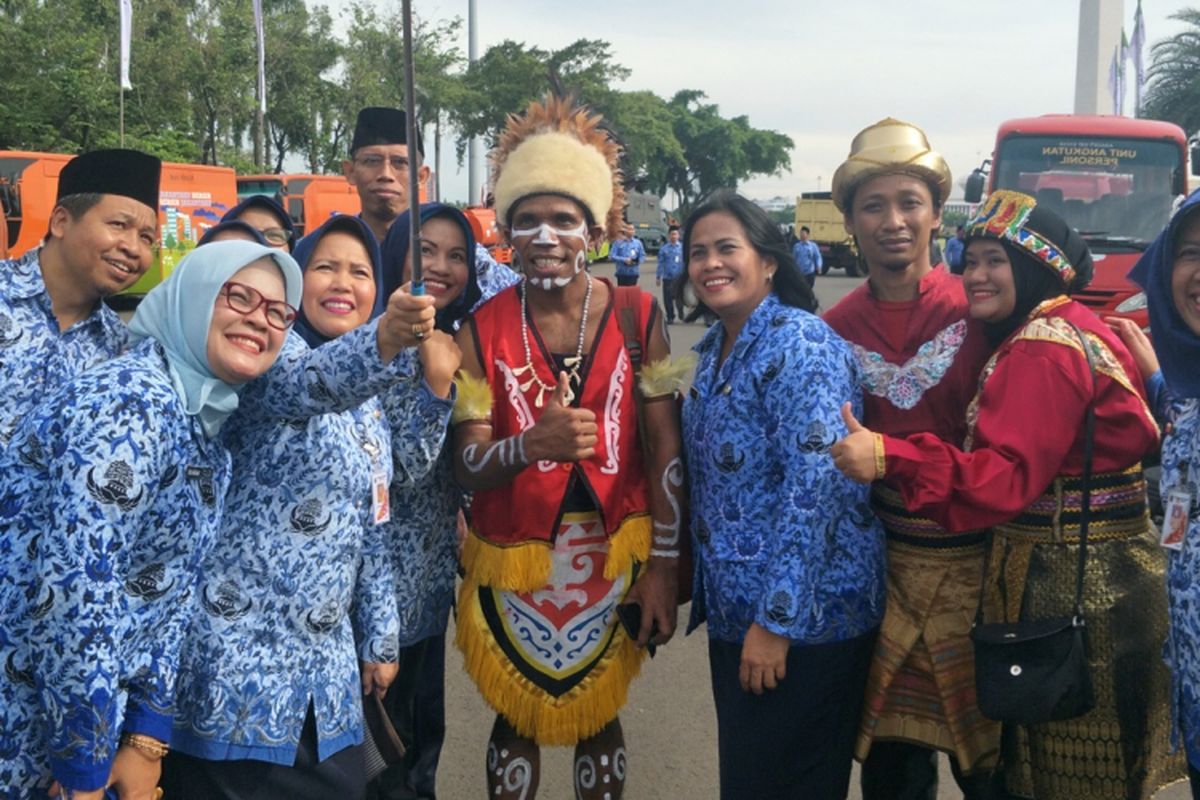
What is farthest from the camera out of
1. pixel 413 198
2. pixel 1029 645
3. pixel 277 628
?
pixel 1029 645

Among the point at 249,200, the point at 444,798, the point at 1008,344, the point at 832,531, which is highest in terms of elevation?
the point at 249,200

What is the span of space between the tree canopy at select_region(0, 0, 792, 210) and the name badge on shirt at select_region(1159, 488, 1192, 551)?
56.2ft

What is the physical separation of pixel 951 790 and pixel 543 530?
180 centimetres

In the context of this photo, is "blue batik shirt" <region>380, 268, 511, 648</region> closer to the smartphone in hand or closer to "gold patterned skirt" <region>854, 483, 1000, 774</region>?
the smartphone in hand

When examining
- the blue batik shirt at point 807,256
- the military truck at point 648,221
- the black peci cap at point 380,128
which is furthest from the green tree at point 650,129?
the black peci cap at point 380,128

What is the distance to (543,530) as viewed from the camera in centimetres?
280

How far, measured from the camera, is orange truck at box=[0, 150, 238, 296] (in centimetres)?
1627

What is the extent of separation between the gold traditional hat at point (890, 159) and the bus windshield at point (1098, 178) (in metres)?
7.26

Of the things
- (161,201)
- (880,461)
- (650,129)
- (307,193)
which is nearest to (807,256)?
(307,193)

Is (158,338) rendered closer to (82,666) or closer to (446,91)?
(82,666)

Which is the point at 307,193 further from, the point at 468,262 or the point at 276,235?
the point at 468,262

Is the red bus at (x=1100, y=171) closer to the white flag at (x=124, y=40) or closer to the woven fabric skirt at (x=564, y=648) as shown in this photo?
the woven fabric skirt at (x=564, y=648)

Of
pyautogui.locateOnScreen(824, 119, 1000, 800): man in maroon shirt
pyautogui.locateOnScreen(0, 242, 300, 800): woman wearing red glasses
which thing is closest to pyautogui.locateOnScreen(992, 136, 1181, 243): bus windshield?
pyautogui.locateOnScreen(824, 119, 1000, 800): man in maroon shirt

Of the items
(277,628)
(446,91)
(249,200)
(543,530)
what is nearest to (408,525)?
(543,530)
